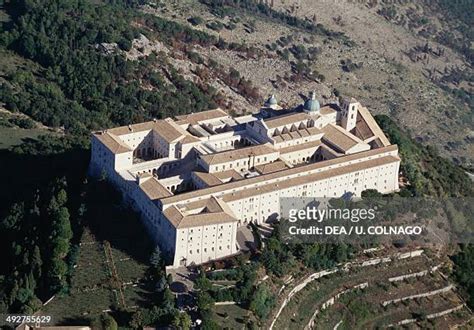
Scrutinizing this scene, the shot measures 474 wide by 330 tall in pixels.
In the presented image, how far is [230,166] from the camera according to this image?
83.5 m

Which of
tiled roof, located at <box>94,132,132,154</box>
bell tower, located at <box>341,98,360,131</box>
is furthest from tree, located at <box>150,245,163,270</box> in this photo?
bell tower, located at <box>341,98,360,131</box>

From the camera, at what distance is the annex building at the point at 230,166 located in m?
76.1

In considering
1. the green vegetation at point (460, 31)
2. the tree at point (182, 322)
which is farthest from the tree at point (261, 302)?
the green vegetation at point (460, 31)

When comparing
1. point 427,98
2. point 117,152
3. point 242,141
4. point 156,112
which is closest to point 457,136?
point 427,98

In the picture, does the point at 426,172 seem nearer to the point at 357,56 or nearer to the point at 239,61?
the point at 239,61

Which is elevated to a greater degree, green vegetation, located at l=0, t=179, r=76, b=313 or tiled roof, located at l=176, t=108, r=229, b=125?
tiled roof, located at l=176, t=108, r=229, b=125

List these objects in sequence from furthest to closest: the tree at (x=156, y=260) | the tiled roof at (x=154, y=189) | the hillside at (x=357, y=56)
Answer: the hillside at (x=357, y=56)
the tiled roof at (x=154, y=189)
the tree at (x=156, y=260)

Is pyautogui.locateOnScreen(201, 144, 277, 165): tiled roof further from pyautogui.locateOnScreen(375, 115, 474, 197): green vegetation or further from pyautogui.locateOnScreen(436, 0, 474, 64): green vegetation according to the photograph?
pyautogui.locateOnScreen(436, 0, 474, 64): green vegetation

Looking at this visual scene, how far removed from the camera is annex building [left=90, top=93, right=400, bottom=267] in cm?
7612

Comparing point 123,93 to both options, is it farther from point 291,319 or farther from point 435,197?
point 291,319

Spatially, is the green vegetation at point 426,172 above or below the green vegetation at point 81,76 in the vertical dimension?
above

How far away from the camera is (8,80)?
387 feet

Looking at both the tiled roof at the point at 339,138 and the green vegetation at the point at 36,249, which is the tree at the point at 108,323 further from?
the tiled roof at the point at 339,138

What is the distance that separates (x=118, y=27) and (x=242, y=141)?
52663mm
